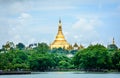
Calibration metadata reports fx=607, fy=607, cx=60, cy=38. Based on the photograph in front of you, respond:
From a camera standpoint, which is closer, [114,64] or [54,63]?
[114,64]

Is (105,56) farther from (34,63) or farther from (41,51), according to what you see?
(41,51)

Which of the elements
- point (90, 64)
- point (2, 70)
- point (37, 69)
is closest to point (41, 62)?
→ point (37, 69)

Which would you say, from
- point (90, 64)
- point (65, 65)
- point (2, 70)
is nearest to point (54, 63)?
point (65, 65)

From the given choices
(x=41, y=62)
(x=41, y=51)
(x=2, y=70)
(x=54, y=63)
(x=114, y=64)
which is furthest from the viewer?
(x=41, y=51)

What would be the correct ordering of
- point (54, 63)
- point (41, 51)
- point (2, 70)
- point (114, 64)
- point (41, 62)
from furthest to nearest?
1. point (41, 51)
2. point (54, 63)
3. point (41, 62)
4. point (114, 64)
5. point (2, 70)

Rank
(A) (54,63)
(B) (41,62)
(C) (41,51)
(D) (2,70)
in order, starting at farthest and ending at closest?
(C) (41,51) → (A) (54,63) → (B) (41,62) → (D) (2,70)

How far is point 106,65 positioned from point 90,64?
424cm

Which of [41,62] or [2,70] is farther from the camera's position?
[41,62]

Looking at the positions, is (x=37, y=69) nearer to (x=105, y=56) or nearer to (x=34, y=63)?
(x=34, y=63)

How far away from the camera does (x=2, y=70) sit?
11575 centimetres

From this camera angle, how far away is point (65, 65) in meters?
152

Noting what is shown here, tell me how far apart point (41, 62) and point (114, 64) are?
60.1 feet

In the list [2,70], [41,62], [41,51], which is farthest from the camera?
[41,51]

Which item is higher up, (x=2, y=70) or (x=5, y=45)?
(x=5, y=45)
